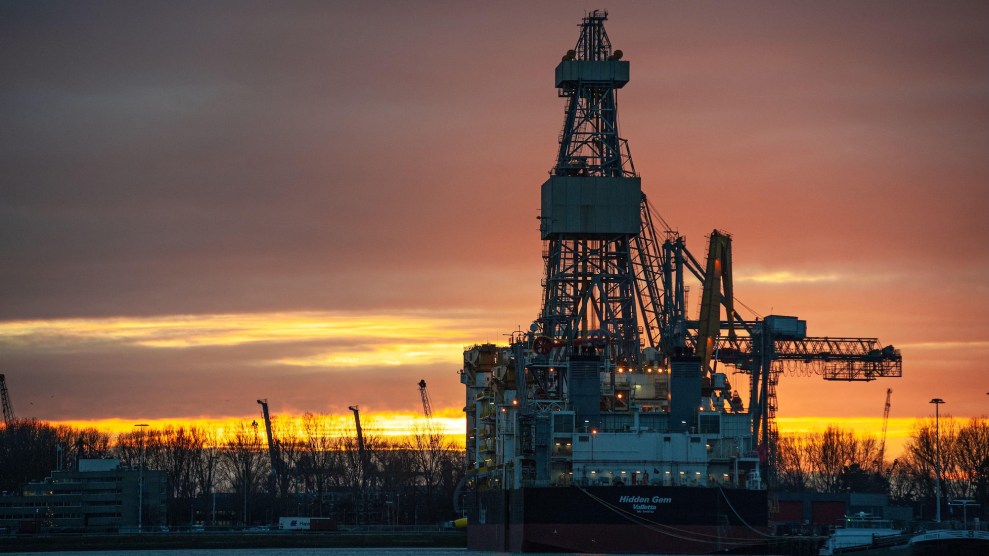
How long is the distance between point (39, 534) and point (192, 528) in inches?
720

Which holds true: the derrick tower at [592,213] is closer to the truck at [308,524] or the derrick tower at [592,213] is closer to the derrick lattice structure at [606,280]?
the derrick lattice structure at [606,280]

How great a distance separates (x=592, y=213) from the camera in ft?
414

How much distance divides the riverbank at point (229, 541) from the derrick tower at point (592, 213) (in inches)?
1482

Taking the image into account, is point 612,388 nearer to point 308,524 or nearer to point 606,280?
point 606,280

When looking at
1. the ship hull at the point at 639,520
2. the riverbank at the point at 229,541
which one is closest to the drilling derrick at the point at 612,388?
the ship hull at the point at 639,520

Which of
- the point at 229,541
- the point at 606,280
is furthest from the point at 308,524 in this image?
the point at 606,280

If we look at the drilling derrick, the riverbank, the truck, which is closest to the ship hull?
the drilling derrick

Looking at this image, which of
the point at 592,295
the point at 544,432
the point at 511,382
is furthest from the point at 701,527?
the point at 592,295

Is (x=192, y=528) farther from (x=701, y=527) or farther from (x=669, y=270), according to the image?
(x=701, y=527)

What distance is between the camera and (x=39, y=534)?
179375 millimetres

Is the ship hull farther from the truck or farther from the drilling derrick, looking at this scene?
the truck

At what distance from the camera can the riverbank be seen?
514ft

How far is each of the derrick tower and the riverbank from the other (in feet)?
123

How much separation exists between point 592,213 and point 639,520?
3718 centimetres
